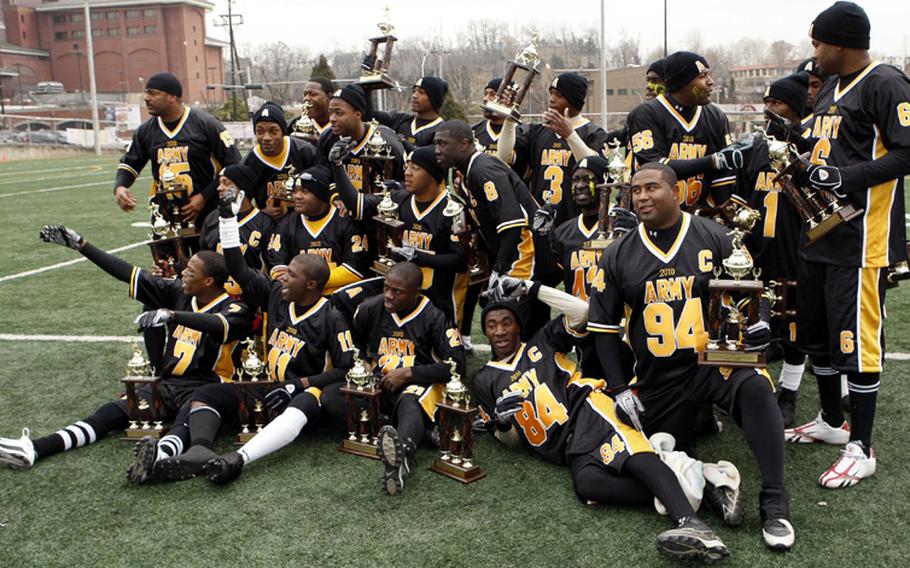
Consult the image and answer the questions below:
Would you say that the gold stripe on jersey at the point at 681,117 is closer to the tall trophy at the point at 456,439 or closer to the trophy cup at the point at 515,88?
the trophy cup at the point at 515,88


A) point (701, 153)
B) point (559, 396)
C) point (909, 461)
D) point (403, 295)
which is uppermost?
point (701, 153)

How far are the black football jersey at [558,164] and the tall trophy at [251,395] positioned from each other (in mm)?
2830

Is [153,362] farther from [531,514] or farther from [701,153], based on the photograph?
[701,153]

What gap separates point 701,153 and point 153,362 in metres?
4.30

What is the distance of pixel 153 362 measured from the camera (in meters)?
6.08

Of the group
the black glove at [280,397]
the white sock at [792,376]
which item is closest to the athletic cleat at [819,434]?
the white sock at [792,376]

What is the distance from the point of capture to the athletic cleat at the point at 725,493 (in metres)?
4.13

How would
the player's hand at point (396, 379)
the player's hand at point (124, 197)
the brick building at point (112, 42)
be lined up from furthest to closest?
the brick building at point (112, 42)
the player's hand at point (124, 197)
the player's hand at point (396, 379)

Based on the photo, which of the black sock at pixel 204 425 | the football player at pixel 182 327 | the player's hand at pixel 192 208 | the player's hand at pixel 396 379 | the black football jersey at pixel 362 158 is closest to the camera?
the black sock at pixel 204 425

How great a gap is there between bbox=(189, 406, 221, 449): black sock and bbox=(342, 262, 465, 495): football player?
1082mm

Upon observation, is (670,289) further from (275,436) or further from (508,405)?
(275,436)

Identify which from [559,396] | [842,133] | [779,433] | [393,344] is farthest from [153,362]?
[842,133]

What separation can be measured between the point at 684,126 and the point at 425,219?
2014mm

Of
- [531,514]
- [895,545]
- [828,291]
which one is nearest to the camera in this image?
[895,545]
